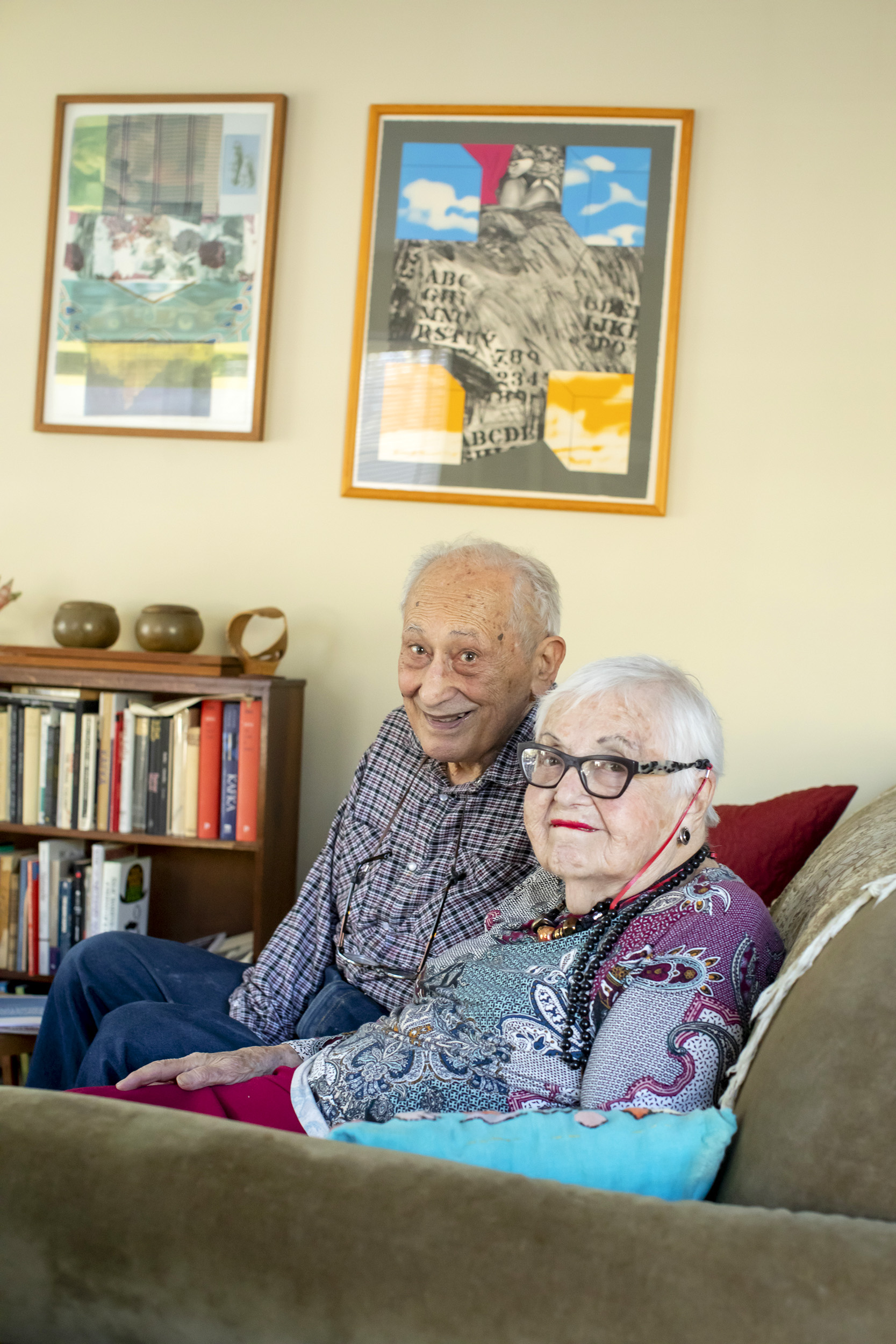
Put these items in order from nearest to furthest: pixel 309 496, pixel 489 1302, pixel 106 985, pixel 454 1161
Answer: pixel 489 1302, pixel 454 1161, pixel 106 985, pixel 309 496

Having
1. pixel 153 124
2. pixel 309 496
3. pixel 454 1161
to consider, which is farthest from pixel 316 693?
pixel 454 1161

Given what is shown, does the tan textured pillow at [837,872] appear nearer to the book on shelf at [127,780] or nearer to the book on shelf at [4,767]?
the book on shelf at [127,780]

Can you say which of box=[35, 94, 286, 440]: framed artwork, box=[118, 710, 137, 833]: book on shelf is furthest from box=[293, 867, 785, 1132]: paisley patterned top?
box=[35, 94, 286, 440]: framed artwork

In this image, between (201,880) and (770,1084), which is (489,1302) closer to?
(770,1084)

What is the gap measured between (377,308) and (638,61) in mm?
904

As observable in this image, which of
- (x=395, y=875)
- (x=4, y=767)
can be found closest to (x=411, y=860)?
(x=395, y=875)

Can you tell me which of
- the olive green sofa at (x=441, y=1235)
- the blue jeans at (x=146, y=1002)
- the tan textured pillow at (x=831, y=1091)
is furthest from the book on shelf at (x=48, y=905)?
the tan textured pillow at (x=831, y=1091)

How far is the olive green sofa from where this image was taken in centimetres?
71

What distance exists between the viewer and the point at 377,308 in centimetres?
282

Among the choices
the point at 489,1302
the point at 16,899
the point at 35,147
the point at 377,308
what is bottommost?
the point at 16,899

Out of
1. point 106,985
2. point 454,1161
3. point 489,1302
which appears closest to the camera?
point 489,1302

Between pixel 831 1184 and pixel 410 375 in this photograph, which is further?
pixel 410 375

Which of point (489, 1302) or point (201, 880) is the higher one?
point (489, 1302)

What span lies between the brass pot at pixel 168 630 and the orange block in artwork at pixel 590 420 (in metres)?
1.03
